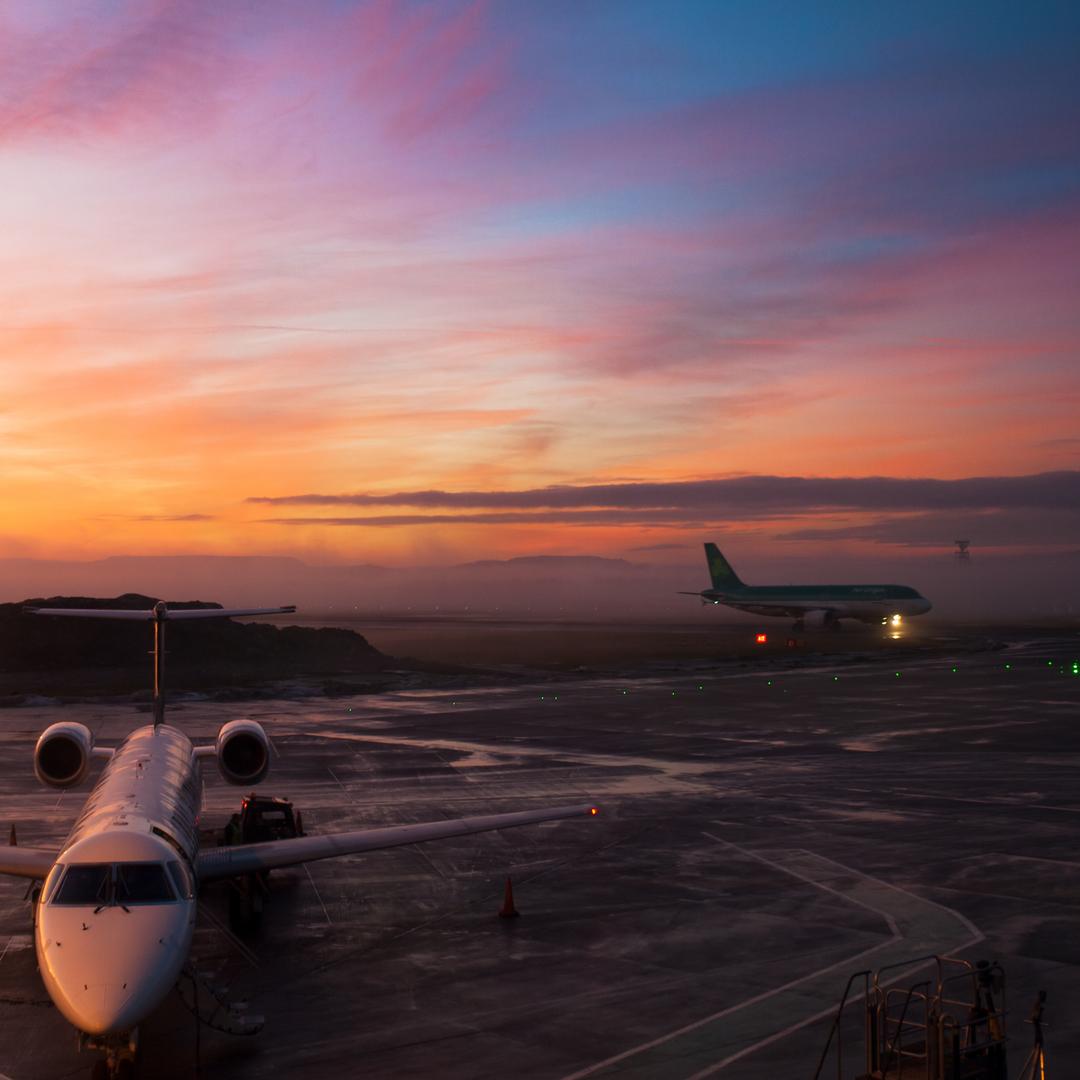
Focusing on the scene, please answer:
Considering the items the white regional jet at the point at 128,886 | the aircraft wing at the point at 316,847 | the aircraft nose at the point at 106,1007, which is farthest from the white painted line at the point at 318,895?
the aircraft nose at the point at 106,1007

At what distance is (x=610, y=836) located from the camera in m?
25.3

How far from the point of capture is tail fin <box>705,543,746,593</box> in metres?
124

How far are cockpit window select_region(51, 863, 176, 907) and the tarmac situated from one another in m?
1.82

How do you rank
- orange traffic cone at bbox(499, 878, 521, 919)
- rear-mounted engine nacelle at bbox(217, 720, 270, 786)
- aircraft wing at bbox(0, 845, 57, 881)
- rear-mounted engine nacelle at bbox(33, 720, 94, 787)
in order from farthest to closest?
rear-mounted engine nacelle at bbox(217, 720, 270, 786), rear-mounted engine nacelle at bbox(33, 720, 94, 787), orange traffic cone at bbox(499, 878, 521, 919), aircraft wing at bbox(0, 845, 57, 881)

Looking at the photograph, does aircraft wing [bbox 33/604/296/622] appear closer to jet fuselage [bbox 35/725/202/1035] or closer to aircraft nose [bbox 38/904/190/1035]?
jet fuselage [bbox 35/725/202/1035]

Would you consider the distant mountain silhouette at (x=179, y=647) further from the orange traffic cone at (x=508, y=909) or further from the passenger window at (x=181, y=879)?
the passenger window at (x=181, y=879)

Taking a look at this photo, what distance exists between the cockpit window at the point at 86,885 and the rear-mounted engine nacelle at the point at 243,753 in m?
8.31

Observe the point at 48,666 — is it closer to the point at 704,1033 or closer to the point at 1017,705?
the point at 1017,705

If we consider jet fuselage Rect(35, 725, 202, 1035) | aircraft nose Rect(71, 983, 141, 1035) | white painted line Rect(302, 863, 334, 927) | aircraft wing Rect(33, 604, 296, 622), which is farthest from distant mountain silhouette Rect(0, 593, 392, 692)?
aircraft nose Rect(71, 983, 141, 1035)

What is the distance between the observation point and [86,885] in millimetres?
12938

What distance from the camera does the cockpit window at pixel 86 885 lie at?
1281 centimetres

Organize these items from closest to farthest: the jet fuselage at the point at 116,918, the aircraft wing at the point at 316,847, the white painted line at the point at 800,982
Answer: the jet fuselage at the point at 116,918
the white painted line at the point at 800,982
the aircraft wing at the point at 316,847

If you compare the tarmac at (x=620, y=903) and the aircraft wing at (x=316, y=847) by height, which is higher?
the aircraft wing at (x=316, y=847)

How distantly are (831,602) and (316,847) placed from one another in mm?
101351
